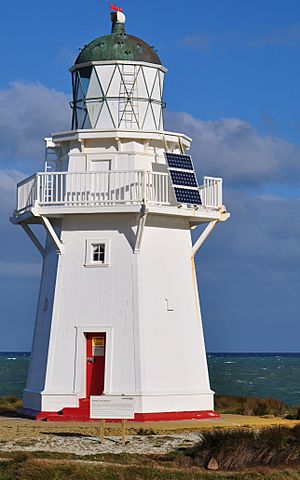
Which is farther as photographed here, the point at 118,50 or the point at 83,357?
the point at 118,50

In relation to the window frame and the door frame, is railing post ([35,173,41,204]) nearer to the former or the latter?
the window frame

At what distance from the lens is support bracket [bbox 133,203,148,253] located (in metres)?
22.6

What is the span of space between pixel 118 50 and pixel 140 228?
14.1 feet

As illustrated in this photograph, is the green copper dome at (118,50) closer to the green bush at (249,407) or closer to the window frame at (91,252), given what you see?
the window frame at (91,252)

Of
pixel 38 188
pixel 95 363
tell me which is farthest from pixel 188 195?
pixel 95 363

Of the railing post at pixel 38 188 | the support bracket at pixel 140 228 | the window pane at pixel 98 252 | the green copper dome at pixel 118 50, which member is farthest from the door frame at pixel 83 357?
the green copper dome at pixel 118 50

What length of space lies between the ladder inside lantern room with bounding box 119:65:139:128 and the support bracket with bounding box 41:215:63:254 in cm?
286

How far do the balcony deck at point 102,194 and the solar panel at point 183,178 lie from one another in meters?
0.16

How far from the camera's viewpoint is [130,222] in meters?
23.4

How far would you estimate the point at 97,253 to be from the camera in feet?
77.5

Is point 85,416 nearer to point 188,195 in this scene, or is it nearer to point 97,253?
point 97,253

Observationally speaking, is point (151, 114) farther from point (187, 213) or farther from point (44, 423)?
point (44, 423)

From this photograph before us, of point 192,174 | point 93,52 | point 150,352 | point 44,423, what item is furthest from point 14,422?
point 93,52

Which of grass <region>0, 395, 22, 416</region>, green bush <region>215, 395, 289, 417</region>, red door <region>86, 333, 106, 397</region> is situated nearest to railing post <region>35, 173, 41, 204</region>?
red door <region>86, 333, 106, 397</region>
